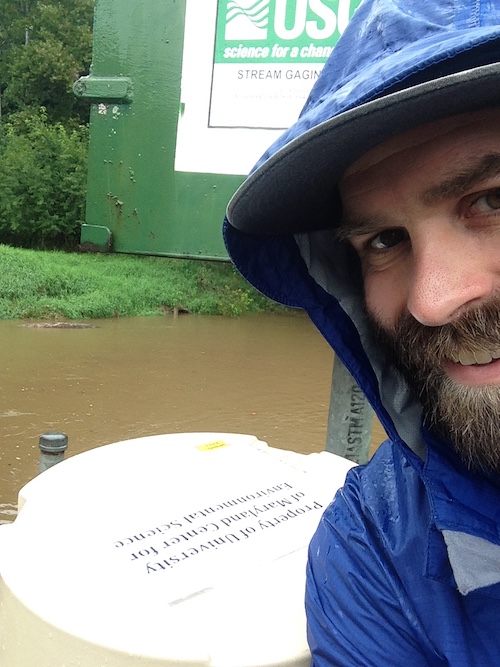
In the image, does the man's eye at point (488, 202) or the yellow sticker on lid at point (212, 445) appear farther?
the yellow sticker on lid at point (212, 445)

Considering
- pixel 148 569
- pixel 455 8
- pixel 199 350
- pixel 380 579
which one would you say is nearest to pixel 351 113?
pixel 455 8

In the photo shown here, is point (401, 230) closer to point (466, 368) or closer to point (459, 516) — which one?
point (466, 368)

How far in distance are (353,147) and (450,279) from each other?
0.23m

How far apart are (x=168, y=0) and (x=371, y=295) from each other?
1765 mm

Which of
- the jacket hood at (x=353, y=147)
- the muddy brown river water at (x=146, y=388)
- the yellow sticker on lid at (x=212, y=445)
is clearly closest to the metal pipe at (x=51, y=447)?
the yellow sticker on lid at (x=212, y=445)

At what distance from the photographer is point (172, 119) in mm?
2402

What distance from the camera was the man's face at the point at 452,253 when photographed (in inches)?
34.8

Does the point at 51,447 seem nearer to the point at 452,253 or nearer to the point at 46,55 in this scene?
the point at 452,253

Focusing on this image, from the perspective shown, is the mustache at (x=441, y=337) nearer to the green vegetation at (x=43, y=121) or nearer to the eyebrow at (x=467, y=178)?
the eyebrow at (x=467, y=178)

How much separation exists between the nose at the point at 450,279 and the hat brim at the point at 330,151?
17 centimetres

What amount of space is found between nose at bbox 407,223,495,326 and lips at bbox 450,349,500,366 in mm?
56

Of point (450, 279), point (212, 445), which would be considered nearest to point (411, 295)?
point (450, 279)

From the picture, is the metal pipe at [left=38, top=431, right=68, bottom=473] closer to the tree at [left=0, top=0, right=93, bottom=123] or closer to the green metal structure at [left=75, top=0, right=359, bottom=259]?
the green metal structure at [left=75, top=0, right=359, bottom=259]

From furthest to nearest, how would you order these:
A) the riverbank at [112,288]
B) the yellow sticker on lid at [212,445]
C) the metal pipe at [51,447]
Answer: the riverbank at [112,288]
the metal pipe at [51,447]
the yellow sticker on lid at [212,445]
